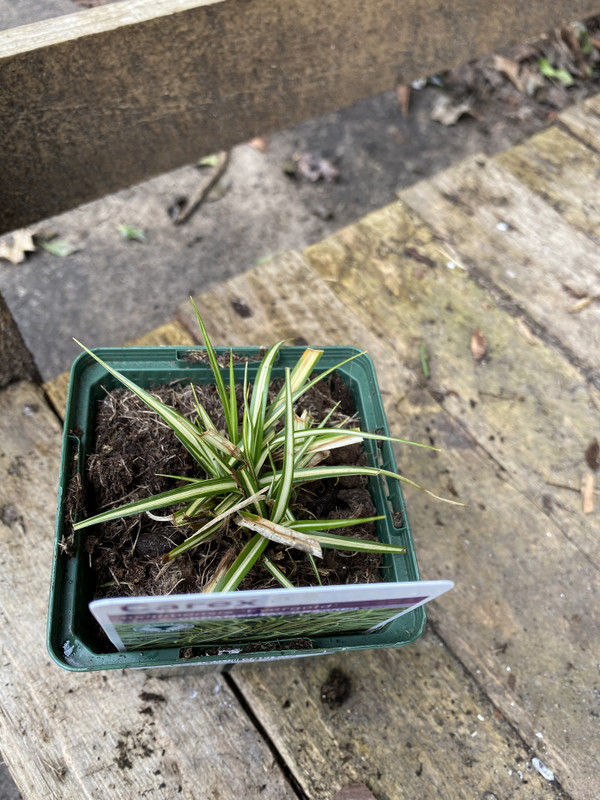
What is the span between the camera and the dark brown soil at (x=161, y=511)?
1.12 m

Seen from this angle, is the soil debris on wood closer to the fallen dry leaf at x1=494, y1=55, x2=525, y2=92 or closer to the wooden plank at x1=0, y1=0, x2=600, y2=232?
the wooden plank at x1=0, y1=0, x2=600, y2=232

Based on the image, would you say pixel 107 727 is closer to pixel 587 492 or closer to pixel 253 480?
pixel 253 480

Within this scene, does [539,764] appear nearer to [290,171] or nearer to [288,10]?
[288,10]

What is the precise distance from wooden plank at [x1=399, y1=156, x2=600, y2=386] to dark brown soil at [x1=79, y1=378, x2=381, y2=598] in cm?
89

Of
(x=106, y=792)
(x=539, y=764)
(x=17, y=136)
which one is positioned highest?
(x=17, y=136)

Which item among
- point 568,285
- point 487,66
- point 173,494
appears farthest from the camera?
point 487,66

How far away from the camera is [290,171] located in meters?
3.04

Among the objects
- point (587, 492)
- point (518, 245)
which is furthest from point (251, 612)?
point (518, 245)

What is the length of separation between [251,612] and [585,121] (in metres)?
2.28

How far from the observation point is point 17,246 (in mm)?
2689

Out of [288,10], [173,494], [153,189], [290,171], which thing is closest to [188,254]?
[153,189]

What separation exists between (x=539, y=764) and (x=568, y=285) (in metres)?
1.33

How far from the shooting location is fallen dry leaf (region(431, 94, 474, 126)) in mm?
3217

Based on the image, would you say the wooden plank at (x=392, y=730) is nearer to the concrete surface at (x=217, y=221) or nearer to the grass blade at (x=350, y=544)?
the grass blade at (x=350, y=544)
